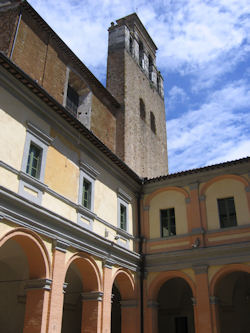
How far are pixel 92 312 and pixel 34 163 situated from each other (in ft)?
16.7

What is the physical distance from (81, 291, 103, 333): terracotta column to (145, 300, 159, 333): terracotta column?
10.1 feet

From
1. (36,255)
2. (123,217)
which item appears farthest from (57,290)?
(123,217)

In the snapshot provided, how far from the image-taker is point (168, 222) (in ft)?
52.2

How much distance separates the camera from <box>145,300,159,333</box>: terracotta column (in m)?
14.3

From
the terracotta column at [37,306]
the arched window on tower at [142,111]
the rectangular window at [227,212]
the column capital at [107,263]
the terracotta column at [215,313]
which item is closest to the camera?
the terracotta column at [37,306]

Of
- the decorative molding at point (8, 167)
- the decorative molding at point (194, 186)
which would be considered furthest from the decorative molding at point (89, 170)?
the decorative molding at point (194, 186)

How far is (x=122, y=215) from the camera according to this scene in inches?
600

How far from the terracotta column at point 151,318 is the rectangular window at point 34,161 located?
7286mm

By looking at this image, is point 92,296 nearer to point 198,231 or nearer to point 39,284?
Result: point 39,284

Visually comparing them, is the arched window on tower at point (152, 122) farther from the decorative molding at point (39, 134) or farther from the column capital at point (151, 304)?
the decorative molding at point (39, 134)

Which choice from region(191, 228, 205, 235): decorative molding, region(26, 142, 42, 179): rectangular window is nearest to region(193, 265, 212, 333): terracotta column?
region(191, 228, 205, 235): decorative molding

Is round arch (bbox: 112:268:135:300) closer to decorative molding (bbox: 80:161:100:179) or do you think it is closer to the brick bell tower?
decorative molding (bbox: 80:161:100:179)

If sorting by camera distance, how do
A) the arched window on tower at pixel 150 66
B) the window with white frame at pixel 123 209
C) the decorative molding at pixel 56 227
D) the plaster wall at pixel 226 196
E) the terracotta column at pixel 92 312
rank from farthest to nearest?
the arched window on tower at pixel 150 66 < the window with white frame at pixel 123 209 < the plaster wall at pixel 226 196 < the terracotta column at pixel 92 312 < the decorative molding at pixel 56 227

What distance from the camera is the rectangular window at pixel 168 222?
1573 centimetres
